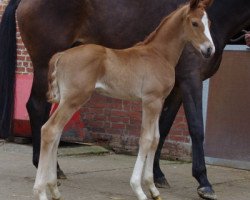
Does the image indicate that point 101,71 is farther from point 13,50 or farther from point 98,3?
point 13,50

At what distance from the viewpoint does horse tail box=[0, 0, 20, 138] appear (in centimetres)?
706

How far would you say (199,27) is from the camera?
5129 mm

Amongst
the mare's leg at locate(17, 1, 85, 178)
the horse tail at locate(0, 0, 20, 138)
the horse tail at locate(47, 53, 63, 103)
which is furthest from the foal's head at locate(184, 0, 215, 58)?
the horse tail at locate(0, 0, 20, 138)

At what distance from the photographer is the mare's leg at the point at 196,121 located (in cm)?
573

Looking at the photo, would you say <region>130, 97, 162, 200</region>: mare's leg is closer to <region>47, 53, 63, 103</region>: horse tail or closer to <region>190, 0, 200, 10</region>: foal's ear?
<region>47, 53, 63, 103</region>: horse tail

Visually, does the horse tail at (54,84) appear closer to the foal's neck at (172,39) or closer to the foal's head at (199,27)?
the foal's neck at (172,39)

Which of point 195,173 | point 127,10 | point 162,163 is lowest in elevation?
point 162,163

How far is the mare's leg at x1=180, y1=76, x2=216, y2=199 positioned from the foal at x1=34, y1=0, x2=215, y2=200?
541mm

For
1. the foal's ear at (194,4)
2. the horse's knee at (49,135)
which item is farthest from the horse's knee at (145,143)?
the foal's ear at (194,4)

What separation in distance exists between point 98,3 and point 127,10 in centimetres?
33

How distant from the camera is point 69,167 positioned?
7184mm

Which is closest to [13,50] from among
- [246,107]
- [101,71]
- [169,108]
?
[169,108]

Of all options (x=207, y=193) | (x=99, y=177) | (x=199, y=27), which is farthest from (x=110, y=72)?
(x=99, y=177)

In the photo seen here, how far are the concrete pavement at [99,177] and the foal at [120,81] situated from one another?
0.64 m
